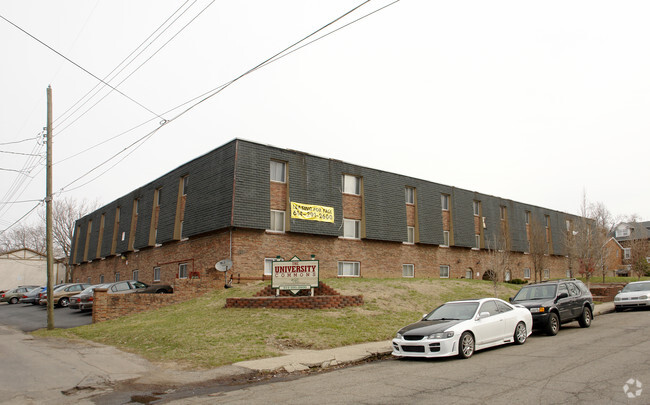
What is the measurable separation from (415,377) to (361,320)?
7102 millimetres

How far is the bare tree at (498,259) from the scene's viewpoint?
87.3 ft

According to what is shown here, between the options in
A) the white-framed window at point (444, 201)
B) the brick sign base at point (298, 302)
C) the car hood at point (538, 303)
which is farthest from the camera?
the white-framed window at point (444, 201)

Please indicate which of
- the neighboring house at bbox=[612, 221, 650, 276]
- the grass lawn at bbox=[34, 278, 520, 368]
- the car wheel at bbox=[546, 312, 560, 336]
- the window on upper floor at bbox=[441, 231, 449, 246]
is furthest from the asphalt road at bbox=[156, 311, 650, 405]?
the neighboring house at bbox=[612, 221, 650, 276]

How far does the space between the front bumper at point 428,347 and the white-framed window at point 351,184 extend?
20261mm

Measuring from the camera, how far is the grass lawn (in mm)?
12828

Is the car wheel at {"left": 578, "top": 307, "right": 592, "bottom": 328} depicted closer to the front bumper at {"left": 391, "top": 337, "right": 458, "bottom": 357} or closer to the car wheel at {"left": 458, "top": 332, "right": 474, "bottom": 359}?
the car wheel at {"left": 458, "top": 332, "right": 474, "bottom": 359}

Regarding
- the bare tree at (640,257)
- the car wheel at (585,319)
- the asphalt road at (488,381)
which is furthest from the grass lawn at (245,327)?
the bare tree at (640,257)

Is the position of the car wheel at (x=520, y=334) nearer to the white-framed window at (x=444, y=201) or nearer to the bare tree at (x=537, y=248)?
the white-framed window at (x=444, y=201)

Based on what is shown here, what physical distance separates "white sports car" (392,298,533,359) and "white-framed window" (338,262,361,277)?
17.1 metres

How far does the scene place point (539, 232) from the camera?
40500 mm

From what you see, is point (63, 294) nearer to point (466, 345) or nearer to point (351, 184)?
point (351, 184)

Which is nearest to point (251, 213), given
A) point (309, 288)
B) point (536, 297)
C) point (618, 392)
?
point (309, 288)

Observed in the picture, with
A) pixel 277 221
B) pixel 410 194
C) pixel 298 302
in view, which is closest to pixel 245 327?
pixel 298 302

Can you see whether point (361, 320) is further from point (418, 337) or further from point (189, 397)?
point (189, 397)
